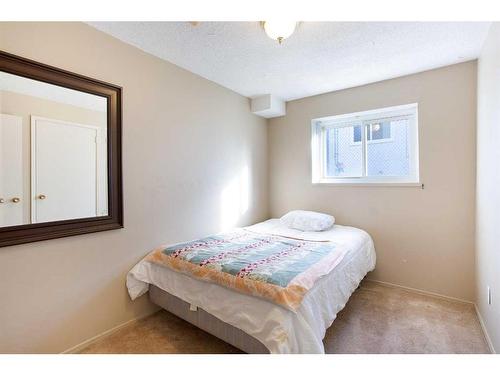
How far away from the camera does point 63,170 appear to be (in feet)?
5.38

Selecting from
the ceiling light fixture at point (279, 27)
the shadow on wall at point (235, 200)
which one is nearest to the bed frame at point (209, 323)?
the shadow on wall at point (235, 200)

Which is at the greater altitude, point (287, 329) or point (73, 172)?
point (73, 172)

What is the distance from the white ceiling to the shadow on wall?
1208 mm

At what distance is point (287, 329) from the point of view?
4.07ft

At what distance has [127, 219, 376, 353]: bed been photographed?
1.27m

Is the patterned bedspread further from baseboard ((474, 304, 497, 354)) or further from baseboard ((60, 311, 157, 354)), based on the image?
baseboard ((474, 304, 497, 354))

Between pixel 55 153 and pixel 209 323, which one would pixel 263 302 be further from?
pixel 55 153

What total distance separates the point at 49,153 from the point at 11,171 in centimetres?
23

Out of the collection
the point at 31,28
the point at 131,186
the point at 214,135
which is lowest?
the point at 131,186

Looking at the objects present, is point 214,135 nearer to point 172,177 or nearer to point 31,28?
point 172,177

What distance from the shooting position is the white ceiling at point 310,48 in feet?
5.76

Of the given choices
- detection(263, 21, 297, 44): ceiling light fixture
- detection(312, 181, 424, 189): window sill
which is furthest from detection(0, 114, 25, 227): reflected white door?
detection(312, 181, 424, 189): window sill

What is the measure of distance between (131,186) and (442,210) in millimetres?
3031
